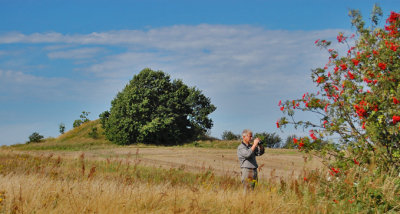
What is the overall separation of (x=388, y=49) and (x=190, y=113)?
1193 inches

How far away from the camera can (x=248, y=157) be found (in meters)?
8.05

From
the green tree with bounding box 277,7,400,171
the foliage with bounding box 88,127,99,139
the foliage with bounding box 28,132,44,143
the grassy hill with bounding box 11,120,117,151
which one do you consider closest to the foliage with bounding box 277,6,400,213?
the green tree with bounding box 277,7,400,171

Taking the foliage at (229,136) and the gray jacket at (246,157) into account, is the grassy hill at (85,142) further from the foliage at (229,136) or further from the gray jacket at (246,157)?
the gray jacket at (246,157)

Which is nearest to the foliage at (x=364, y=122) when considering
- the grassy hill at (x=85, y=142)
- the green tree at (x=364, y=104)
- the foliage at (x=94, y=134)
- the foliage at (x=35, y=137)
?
the green tree at (x=364, y=104)

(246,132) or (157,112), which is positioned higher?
(157,112)

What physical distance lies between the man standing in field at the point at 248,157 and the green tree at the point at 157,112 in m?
25.7

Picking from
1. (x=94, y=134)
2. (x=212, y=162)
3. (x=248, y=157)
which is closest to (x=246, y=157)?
(x=248, y=157)

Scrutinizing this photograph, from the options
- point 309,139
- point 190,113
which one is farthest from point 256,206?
point 190,113

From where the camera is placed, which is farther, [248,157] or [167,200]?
[248,157]

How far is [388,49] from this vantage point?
28.1ft

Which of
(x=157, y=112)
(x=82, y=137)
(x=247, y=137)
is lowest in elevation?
(x=247, y=137)

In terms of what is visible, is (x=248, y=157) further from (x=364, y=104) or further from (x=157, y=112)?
(x=157, y=112)

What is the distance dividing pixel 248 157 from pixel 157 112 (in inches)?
1102

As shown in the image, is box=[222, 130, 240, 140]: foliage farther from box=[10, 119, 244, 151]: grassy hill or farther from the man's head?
the man's head
